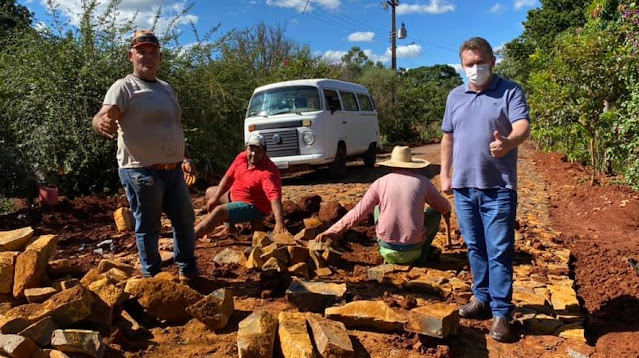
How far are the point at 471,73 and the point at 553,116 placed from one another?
21.0 feet

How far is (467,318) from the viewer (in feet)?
10.5

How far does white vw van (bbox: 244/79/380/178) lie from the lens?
9414 millimetres

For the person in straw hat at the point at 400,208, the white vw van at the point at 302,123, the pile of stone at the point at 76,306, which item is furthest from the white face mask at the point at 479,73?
the white vw van at the point at 302,123

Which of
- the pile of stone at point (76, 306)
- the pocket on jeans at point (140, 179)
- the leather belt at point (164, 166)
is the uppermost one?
the leather belt at point (164, 166)

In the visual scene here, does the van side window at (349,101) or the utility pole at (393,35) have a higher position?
the utility pole at (393,35)

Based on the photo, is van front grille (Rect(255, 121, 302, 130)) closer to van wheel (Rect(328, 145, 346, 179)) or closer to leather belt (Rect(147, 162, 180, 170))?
van wheel (Rect(328, 145, 346, 179))

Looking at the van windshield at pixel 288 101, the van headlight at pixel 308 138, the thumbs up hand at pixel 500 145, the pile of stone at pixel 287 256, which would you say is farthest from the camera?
the van windshield at pixel 288 101

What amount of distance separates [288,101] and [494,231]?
7197 mm

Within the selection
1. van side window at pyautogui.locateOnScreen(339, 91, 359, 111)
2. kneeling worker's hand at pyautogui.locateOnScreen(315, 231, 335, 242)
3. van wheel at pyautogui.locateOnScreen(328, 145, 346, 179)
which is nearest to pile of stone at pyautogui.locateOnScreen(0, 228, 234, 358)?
kneeling worker's hand at pyautogui.locateOnScreen(315, 231, 335, 242)

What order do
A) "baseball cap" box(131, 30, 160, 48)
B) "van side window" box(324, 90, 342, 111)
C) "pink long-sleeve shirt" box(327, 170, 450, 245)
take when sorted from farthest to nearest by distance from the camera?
"van side window" box(324, 90, 342, 111)
"pink long-sleeve shirt" box(327, 170, 450, 245)
"baseball cap" box(131, 30, 160, 48)

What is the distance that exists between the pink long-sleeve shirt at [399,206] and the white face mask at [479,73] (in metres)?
1.22

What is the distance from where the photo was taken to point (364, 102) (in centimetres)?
1220

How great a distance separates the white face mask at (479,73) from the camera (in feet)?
9.54

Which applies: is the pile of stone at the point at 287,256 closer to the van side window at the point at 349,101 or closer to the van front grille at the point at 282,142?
the van front grille at the point at 282,142
